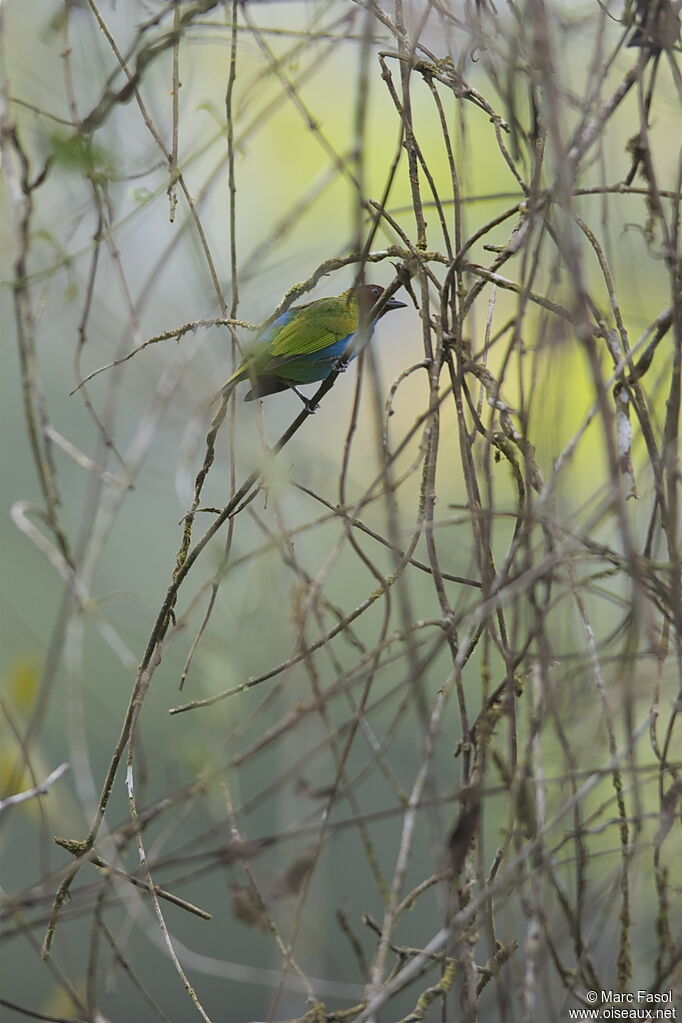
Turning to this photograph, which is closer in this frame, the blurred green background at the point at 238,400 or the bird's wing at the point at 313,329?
the blurred green background at the point at 238,400

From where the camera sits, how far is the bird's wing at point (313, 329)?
226 centimetres

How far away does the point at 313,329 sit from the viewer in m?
2.30

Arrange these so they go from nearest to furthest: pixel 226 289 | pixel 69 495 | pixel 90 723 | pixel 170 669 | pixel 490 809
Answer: pixel 226 289 < pixel 490 809 < pixel 170 669 < pixel 90 723 < pixel 69 495

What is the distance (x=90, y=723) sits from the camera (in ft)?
16.3

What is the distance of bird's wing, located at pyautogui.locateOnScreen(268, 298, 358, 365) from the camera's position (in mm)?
2258

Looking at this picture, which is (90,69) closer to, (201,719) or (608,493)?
(201,719)

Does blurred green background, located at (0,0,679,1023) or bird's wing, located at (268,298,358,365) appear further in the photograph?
bird's wing, located at (268,298,358,365)

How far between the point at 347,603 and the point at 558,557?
372 cm

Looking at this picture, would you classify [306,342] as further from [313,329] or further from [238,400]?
[238,400]

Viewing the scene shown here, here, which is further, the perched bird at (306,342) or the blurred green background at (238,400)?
the perched bird at (306,342)

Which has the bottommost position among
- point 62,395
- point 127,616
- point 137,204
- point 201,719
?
point 201,719

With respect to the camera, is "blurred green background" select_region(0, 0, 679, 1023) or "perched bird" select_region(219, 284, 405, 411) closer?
"blurred green background" select_region(0, 0, 679, 1023)

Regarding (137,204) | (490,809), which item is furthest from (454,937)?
(490,809)

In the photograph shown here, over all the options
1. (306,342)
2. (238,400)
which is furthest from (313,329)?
(238,400)
